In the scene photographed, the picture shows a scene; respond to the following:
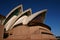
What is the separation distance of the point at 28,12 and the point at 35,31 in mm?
7059

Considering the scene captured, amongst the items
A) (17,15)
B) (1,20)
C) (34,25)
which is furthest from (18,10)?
(34,25)

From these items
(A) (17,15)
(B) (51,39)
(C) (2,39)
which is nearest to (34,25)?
(B) (51,39)

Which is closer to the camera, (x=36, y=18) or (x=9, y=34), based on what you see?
(x=9, y=34)

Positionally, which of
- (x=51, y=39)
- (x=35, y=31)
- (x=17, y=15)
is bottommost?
(x=51, y=39)

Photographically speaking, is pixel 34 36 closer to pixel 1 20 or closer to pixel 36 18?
pixel 36 18

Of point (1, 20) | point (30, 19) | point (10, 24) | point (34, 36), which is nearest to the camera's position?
point (34, 36)

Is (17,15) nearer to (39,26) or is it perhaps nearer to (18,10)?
(18,10)

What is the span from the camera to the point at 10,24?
2125 centimetres

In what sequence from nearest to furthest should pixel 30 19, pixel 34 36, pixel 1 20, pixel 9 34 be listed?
pixel 34 36 < pixel 9 34 < pixel 30 19 < pixel 1 20

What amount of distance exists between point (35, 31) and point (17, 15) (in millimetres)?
7635

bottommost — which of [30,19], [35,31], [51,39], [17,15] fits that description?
[51,39]

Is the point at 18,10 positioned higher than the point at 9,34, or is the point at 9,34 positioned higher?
the point at 18,10

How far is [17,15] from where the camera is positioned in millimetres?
23156

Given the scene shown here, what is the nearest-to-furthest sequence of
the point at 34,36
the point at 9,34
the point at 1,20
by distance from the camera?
the point at 34,36, the point at 9,34, the point at 1,20
